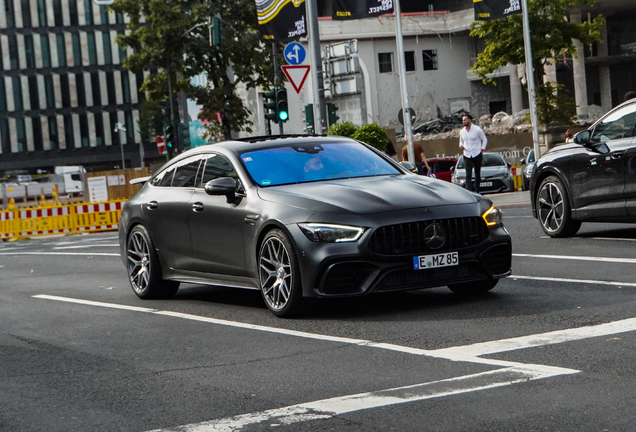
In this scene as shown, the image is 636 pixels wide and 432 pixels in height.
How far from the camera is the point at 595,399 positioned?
4.98m

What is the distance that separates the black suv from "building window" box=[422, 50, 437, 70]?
197 ft

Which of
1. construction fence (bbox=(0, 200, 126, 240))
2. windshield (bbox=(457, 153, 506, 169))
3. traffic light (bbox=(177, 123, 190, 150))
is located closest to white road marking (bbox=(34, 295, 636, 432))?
construction fence (bbox=(0, 200, 126, 240))

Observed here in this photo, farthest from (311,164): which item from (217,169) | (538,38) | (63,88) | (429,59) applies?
(63,88)

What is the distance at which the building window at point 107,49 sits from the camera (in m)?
99.4

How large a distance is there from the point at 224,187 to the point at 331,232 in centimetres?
141

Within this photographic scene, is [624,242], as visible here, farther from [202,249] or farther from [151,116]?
[151,116]

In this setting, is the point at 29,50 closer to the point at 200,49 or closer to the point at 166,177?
the point at 200,49

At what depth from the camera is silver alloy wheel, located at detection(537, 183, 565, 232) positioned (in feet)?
43.1

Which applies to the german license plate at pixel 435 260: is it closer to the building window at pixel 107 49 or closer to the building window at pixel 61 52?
the building window at pixel 107 49

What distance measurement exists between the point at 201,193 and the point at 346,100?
2448 inches

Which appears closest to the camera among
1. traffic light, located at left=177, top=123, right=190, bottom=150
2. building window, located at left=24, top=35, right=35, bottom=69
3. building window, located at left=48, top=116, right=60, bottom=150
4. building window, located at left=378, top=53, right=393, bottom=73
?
traffic light, located at left=177, top=123, right=190, bottom=150

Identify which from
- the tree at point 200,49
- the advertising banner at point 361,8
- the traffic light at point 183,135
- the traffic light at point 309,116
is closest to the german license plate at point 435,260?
the traffic light at point 309,116

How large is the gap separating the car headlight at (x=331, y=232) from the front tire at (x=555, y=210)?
5.67m

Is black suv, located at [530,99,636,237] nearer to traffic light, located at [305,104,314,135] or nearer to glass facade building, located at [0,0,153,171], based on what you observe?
traffic light, located at [305,104,314,135]
